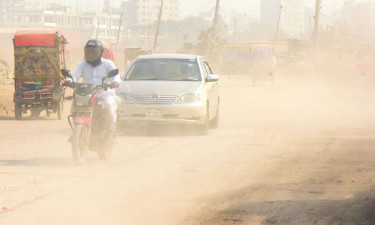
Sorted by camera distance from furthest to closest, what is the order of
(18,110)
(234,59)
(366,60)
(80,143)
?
1. (234,59)
2. (366,60)
3. (18,110)
4. (80,143)

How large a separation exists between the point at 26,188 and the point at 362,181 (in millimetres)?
4186

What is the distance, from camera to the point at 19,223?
659 centimetres

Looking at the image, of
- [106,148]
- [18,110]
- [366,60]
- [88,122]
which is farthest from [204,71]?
[366,60]

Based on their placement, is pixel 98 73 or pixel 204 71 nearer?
pixel 98 73

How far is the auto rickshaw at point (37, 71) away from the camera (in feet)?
67.0

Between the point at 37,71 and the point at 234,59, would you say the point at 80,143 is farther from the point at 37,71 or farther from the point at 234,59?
the point at 234,59

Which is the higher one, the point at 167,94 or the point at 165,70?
the point at 165,70

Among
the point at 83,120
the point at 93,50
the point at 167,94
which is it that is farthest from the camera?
the point at 167,94

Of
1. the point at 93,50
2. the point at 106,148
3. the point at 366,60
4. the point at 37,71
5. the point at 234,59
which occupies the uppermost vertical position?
the point at 93,50

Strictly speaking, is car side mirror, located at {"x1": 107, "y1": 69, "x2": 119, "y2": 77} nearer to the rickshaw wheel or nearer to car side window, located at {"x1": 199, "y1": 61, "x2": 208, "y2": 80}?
car side window, located at {"x1": 199, "y1": 61, "x2": 208, "y2": 80}

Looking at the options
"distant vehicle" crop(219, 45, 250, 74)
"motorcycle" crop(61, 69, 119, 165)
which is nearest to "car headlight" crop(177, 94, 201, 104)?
"motorcycle" crop(61, 69, 119, 165)

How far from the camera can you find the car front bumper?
1518cm

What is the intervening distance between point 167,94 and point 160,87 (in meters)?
0.27

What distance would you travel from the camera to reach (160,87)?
15461 mm
